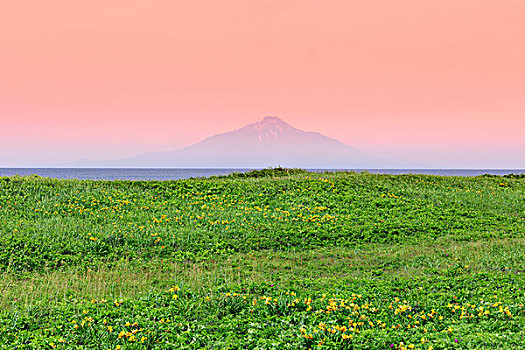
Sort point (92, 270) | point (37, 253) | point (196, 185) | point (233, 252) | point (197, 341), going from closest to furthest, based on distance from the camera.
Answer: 1. point (197, 341)
2. point (92, 270)
3. point (37, 253)
4. point (233, 252)
5. point (196, 185)

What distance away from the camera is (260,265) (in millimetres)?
11625

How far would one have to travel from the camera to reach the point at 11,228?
13.9 m

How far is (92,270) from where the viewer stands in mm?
11289

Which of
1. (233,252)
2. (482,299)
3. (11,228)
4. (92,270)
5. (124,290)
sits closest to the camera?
(482,299)

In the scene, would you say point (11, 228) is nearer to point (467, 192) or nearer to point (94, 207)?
point (94, 207)

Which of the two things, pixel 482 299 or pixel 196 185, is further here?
pixel 196 185

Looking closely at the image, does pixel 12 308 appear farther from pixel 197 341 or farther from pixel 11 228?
pixel 11 228

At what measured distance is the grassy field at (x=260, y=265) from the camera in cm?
655

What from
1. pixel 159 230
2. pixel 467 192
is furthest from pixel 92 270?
pixel 467 192

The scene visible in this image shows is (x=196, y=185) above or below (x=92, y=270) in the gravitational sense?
above

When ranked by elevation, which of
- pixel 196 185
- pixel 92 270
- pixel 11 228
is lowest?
pixel 92 270

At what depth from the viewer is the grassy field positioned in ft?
21.5

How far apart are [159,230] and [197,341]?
854 centimetres

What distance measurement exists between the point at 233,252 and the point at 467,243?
8626 millimetres
